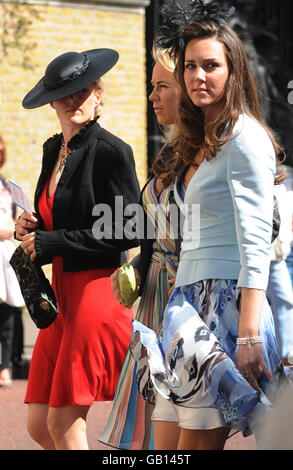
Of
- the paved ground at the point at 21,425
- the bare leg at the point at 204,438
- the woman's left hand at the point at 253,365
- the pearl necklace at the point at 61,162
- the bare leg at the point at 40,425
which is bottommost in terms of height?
the paved ground at the point at 21,425

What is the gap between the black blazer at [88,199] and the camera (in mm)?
3973

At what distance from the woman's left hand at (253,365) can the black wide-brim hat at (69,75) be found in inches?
59.7

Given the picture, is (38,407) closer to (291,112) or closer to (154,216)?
(154,216)

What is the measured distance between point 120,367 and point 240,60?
4.62 feet

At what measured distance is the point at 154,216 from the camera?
3.77 metres

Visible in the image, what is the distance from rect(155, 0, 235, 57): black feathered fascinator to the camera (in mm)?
3230

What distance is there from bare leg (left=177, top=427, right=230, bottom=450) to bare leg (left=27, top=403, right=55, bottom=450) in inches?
46.6

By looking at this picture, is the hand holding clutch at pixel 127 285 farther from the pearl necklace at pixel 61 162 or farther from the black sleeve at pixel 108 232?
A: the pearl necklace at pixel 61 162

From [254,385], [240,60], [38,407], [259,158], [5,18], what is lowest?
[38,407]

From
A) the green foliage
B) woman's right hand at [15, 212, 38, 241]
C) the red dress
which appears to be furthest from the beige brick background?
the red dress

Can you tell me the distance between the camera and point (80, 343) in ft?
12.8

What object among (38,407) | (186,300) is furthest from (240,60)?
(38,407)

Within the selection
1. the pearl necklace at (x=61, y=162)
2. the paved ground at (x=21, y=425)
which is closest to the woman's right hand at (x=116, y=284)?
the pearl necklace at (x=61, y=162)

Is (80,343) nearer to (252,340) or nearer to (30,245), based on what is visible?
(30,245)
